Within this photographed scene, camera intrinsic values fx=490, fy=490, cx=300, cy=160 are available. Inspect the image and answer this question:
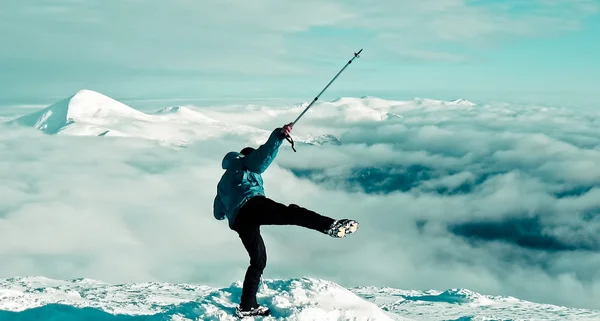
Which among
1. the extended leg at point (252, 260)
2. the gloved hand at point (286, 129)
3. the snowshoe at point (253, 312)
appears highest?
the gloved hand at point (286, 129)

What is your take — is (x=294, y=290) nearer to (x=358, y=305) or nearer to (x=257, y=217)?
(x=358, y=305)

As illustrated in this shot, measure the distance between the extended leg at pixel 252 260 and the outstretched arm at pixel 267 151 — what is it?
1199 mm

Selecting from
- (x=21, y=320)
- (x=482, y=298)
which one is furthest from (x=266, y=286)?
A: (x=482, y=298)

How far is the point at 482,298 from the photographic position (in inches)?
1560

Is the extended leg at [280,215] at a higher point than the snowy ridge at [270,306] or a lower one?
higher

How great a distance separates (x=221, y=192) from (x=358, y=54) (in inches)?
183

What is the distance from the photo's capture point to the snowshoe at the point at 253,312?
9.13 m

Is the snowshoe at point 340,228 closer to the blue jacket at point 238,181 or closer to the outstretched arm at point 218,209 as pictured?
the blue jacket at point 238,181

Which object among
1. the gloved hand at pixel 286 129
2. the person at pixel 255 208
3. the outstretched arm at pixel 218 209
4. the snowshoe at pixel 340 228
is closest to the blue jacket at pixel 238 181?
the person at pixel 255 208

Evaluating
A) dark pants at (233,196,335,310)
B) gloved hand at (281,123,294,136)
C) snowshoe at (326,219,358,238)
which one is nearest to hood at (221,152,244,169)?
dark pants at (233,196,335,310)

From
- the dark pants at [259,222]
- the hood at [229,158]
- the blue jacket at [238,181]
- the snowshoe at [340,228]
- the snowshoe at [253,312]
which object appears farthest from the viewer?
the snowshoe at [253,312]

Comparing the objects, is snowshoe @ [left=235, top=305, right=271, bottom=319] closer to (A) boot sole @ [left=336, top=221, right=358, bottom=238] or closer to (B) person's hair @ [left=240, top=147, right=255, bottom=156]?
(A) boot sole @ [left=336, top=221, right=358, bottom=238]

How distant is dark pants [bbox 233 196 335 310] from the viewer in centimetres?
766

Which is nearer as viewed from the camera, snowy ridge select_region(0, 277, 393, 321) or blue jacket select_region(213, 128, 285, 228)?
blue jacket select_region(213, 128, 285, 228)
